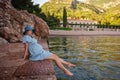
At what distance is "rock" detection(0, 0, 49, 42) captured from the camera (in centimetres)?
1320

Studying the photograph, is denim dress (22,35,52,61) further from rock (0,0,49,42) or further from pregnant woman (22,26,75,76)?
rock (0,0,49,42)

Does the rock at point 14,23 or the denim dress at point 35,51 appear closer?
the denim dress at point 35,51

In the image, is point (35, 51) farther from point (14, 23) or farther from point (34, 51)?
point (14, 23)

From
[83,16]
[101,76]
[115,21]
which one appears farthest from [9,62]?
[83,16]

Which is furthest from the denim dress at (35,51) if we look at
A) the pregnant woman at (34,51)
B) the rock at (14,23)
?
the rock at (14,23)

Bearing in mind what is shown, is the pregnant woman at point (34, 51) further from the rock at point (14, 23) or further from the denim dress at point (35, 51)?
the rock at point (14, 23)

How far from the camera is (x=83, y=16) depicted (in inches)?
4838

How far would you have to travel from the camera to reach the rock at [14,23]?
1320 cm

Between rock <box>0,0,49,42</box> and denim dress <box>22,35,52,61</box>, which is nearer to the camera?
denim dress <box>22,35,52,61</box>

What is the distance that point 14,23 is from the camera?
47.2ft

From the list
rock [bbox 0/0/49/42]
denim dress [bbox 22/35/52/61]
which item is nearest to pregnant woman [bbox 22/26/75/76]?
denim dress [bbox 22/35/52/61]

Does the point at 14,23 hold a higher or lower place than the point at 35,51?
higher

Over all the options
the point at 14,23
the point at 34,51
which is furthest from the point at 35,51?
the point at 14,23

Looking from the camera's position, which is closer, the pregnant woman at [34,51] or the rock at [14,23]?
the pregnant woman at [34,51]
